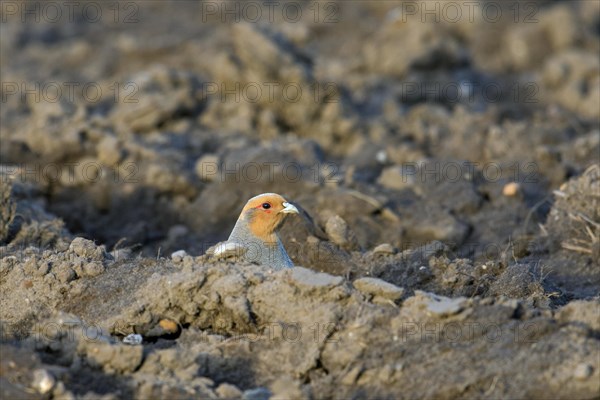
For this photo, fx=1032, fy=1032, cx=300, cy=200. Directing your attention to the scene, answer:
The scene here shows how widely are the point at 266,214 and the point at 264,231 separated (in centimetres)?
14

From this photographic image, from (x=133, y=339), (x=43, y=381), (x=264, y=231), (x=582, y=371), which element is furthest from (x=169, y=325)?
(x=582, y=371)

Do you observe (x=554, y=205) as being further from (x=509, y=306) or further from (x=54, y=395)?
(x=54, y=395)

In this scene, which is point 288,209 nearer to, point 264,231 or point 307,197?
point 264,231

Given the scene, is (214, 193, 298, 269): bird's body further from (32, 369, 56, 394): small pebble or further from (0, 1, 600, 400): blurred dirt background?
(32, 369, 56, 394): small pebble

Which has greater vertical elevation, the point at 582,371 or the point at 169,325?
the point at 582,371

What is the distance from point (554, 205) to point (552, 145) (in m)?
2.59

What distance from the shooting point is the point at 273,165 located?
401 inches

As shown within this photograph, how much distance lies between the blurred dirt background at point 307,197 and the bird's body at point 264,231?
591 millimetres

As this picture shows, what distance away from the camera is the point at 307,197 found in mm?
9688

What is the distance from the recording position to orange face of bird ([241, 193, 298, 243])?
762 cm

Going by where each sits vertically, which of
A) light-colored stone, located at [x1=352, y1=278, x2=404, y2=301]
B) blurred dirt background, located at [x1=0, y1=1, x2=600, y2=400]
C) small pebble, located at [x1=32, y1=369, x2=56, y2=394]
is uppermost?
light-colored stone, located at [x1=352, y1=278, x2=404, y2=301]

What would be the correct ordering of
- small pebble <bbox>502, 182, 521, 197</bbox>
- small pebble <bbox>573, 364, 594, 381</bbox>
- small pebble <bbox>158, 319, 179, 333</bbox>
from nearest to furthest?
small pebble <bbox>573, 364, 594, 381</bbox> → small pebble <bbox>158, 319, 179, 333</bbox> → small pebble <bbox>502, 182, 521, 197</bbox>

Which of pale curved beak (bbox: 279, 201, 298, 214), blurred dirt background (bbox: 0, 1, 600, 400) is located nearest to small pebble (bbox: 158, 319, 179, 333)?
blurred dirt background (bbox: 0, 1, 600, 400)

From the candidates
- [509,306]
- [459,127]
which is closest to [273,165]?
[459,127]
